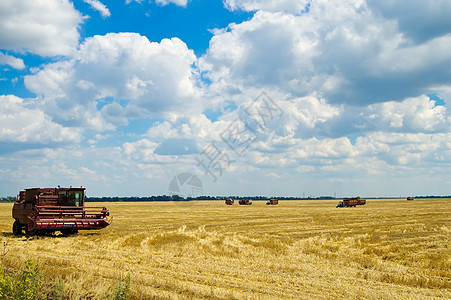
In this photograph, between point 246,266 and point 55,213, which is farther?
point 55,213

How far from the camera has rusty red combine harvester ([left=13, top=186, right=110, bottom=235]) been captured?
75.1 ft

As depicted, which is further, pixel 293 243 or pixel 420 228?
pixel 420 228

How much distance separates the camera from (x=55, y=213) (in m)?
23.5

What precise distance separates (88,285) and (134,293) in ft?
4.13

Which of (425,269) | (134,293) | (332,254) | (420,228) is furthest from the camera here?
(420,228)

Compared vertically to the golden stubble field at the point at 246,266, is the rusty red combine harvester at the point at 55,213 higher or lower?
higher

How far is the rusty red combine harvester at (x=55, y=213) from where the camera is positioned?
22.9m

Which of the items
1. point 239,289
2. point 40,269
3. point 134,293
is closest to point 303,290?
point 239,289

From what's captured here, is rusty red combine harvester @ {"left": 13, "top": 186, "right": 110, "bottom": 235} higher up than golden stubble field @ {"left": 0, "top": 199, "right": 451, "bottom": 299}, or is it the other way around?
rusty red combine harvester @ {"left": 13, "top": 186, "right": 110, "bottom": 235}

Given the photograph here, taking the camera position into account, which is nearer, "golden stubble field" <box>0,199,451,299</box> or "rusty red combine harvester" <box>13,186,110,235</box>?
"golden stubble field" <box>0,199,451,299</box>

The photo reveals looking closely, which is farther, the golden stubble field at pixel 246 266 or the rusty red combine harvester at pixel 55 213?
the rusty red combine harvester at pixel 55 213

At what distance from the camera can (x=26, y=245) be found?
63.9ft

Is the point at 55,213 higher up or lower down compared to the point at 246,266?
higher up

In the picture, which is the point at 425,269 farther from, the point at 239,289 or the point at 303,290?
the point at 239,289
